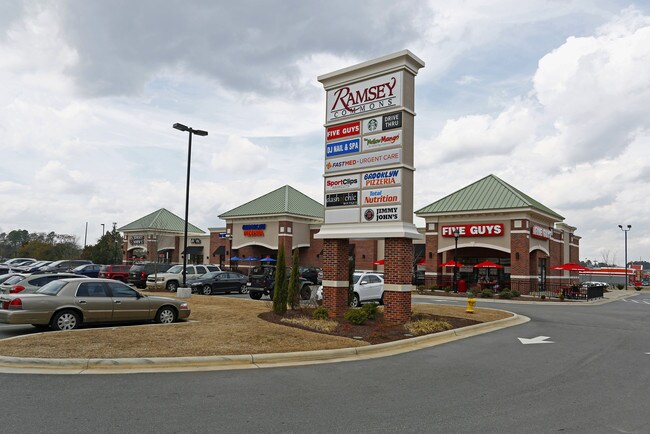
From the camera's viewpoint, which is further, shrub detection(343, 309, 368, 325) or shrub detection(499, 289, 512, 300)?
shrub detection(499, 289, 512, 300)

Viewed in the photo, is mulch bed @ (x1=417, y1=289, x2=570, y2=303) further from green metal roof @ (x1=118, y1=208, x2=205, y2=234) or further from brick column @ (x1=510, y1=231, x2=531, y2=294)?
green metal roof @ (x1=118, y1=208, x2=205, y2=234)

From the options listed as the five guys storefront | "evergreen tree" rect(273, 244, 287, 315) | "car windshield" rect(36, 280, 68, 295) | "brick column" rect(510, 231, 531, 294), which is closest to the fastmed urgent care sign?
"evergreen tree" rect(273, 244, 287, 315)

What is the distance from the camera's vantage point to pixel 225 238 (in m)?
59.3

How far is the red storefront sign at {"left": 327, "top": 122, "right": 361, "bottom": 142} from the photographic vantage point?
16828mm

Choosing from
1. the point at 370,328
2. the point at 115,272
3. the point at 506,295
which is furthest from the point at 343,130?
the point at 115,272

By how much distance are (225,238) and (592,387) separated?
53.0 m

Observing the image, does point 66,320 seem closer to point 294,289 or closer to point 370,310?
point 294,289

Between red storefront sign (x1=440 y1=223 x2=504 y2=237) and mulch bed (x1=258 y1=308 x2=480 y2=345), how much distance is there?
23.7 metres

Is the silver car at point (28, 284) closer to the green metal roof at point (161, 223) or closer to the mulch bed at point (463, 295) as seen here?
the mulch bed at point (463, 295)

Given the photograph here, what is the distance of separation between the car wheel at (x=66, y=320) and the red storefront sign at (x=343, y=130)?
9301mm

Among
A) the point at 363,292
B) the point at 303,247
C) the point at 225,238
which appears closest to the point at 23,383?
the point at 363,292

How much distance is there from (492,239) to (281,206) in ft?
72.9

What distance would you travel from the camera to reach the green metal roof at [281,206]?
176ft

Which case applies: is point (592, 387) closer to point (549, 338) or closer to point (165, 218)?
point (549, 338)
